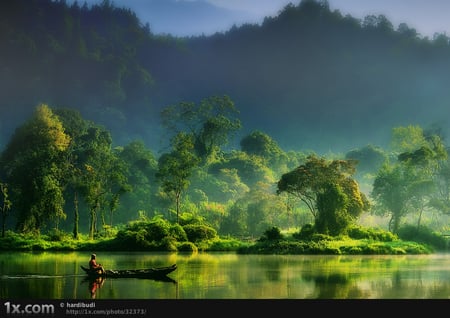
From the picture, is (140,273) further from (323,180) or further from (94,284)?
(323,180)

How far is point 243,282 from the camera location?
17.2 meters

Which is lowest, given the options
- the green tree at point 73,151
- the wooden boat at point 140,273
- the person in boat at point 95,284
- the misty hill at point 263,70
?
the person in boat at point 95,284

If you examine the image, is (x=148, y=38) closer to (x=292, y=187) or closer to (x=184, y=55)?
(x=184, y=55)

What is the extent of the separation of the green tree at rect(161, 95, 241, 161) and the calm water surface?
3500cm

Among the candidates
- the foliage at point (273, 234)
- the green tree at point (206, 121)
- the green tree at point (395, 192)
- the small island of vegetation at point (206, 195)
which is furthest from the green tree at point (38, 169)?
the green tree at point (395, 192)

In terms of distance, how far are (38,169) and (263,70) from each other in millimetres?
74034

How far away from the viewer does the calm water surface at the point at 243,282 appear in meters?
14.9

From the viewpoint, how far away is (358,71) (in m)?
109

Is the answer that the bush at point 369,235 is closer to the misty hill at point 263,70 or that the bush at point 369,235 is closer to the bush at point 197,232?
the bush at point 197,232

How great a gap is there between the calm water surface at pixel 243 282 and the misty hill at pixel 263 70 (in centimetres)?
7192
